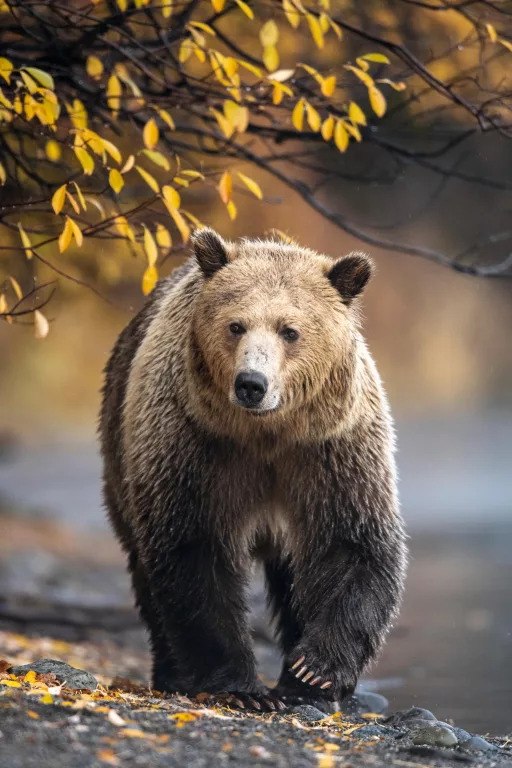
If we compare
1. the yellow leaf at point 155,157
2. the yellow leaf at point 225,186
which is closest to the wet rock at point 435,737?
the yellow leaf at point 225,186

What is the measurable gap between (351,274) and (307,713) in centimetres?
199

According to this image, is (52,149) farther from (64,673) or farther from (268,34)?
(64,673)

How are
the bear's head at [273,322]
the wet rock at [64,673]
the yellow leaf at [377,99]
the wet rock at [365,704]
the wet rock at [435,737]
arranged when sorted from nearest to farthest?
the wet rock at [435,737] → the bear's head at [273,322] → the wet rock at [64,673] → the yellow leaf at [377,99] → the wet rock at [365,704]

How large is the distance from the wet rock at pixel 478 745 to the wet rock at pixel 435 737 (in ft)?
0.45

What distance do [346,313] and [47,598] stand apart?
5476 millimetres

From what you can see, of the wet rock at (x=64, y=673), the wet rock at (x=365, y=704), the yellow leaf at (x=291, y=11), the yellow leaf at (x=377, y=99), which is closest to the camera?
the wet rock at (x=64, y=673)

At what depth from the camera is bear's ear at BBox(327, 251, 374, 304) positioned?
5586 millimetres

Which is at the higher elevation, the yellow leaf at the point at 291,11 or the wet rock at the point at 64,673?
the yellow leaf at the point at 291,11

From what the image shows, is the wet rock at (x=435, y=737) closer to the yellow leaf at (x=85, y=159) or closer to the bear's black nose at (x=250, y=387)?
the bear's black nose at (x=250, y=387)

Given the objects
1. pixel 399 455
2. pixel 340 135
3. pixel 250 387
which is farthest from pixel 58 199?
pixel 399 455

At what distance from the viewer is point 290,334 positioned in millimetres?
5270

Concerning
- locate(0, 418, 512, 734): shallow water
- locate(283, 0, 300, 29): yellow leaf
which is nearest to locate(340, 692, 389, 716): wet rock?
locate(0, 418, 512, 734): shallow water

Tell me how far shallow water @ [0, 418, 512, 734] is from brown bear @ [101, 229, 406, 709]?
1.82 meters

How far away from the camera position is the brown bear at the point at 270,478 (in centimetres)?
542
